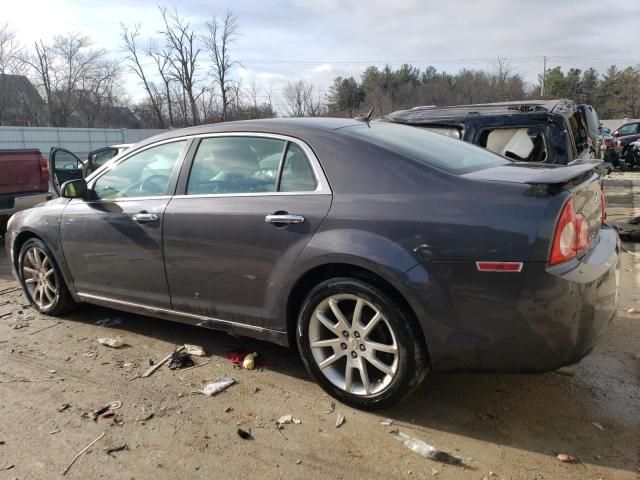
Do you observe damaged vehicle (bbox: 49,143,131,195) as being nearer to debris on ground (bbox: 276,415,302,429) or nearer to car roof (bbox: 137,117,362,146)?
car roof (bbox: 137,117,362,146)

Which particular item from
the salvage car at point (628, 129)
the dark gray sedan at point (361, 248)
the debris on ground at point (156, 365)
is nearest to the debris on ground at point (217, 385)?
the dark gray sedan at point (361, 248)

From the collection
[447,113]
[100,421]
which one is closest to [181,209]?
[100,421]

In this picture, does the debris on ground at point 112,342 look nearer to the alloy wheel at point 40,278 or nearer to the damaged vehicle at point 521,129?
the alloy wheel at point 40,278

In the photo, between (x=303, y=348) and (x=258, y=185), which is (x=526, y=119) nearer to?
(x=258, y=185)

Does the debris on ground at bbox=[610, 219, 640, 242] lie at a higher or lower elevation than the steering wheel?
lower

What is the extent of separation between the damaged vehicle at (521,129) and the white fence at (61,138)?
21.7 m

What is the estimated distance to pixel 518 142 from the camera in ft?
16.7

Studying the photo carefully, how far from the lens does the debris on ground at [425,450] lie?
96.7 inches

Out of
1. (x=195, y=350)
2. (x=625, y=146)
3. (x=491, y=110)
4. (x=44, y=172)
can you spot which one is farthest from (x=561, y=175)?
(x=625, y=146)

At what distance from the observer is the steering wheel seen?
12.1 feet

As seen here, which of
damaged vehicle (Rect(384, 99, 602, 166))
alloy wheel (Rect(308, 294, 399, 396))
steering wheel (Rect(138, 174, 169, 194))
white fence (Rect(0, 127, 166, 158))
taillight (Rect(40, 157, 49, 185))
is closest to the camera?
alloy wheel (Rect(308, 294, 399, 396))

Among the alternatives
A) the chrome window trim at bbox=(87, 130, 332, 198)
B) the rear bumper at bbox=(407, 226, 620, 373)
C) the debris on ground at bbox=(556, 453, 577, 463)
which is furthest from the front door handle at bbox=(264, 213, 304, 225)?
the debris on ground at bbox=(556, 453, 577, 463)

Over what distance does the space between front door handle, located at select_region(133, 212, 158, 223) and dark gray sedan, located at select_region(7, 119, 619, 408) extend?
2cm

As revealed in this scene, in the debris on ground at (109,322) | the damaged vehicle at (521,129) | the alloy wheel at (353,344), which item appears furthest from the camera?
the damaged vehicle at (521,129)
